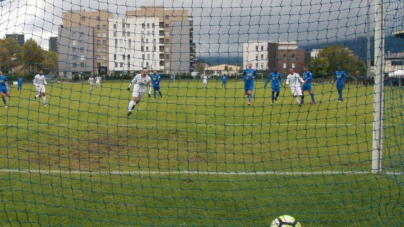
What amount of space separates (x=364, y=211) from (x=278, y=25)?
261 centimetres

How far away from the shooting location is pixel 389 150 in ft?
24.6

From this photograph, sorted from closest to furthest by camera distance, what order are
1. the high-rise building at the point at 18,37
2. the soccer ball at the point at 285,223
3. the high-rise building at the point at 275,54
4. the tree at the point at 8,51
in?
1. the soccer ball at the point at 285,223
2. the high-rise building at the point at 18,37
3. the tree at the point at 8,51
4. the high-rise building at the point at 275,54

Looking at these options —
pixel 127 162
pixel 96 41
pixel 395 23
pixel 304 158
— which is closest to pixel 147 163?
pixel 127 162

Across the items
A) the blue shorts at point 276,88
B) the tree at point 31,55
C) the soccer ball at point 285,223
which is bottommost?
the soccer ball at point 285,223

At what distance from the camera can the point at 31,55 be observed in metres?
6.23

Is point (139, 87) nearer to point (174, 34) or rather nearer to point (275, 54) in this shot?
point (174, 34)

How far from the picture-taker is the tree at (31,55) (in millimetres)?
6038

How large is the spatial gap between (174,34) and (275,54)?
5.07ft

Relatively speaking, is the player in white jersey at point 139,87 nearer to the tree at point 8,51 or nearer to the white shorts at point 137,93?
the white shorts at point 137,93

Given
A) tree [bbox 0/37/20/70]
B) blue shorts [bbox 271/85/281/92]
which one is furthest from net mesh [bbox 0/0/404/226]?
blue shorts [bbox 271/85/281/92]

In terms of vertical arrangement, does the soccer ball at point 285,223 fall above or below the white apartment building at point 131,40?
below

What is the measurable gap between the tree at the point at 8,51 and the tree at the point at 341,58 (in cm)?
440

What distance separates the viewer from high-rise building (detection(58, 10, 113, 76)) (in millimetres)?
6105

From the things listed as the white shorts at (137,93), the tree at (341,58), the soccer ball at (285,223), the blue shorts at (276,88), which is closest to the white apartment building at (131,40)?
the tree at (341,58)
